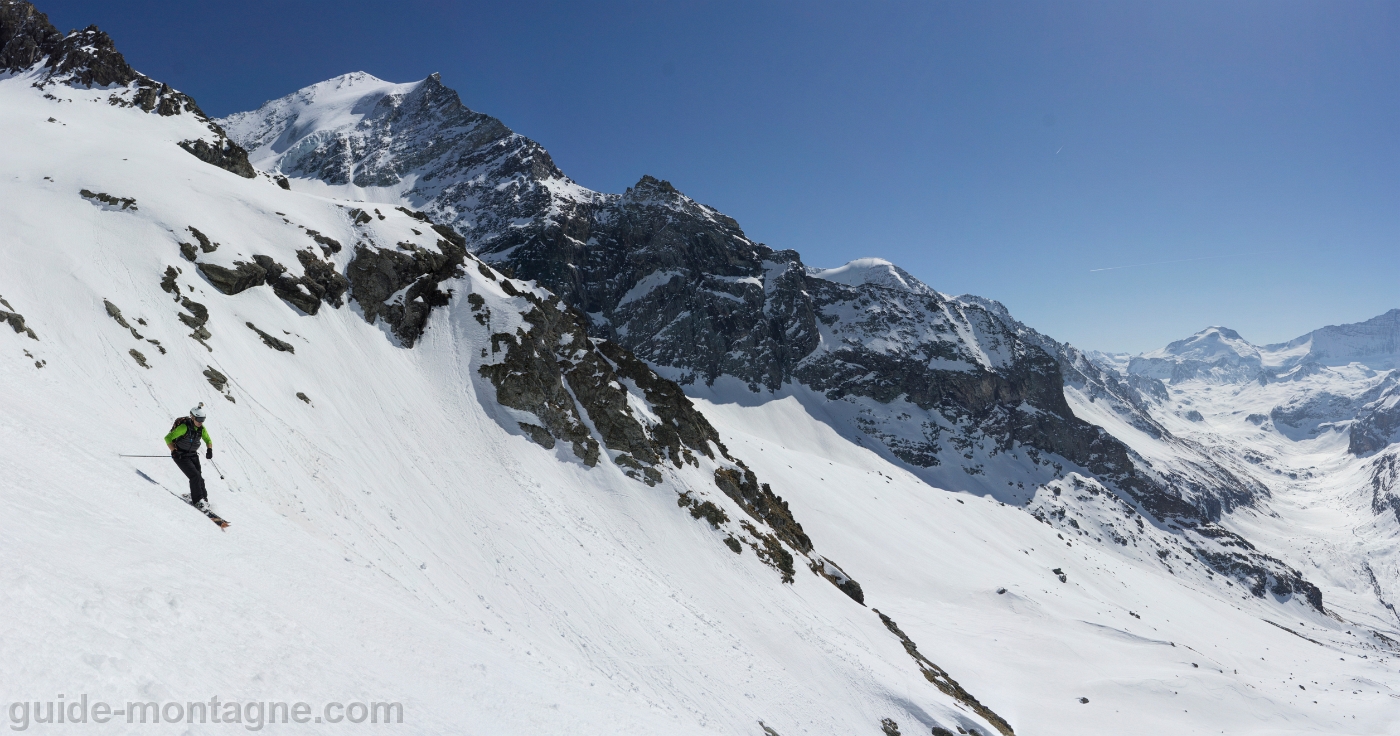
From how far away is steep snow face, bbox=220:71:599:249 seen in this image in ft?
532

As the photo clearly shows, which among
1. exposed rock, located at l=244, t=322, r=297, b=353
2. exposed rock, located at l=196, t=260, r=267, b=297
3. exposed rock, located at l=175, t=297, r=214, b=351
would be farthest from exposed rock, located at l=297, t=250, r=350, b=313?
exposed rock, located at l=175, t=297, r=214, b=351

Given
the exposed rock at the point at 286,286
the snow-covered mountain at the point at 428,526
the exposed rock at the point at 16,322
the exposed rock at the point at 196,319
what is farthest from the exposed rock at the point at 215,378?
the exposed rock at the point at 286,286

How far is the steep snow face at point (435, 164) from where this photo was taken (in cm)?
16225

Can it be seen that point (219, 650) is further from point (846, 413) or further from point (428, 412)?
point (846, 413)

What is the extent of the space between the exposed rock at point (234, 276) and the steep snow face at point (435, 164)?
12882 centimetres

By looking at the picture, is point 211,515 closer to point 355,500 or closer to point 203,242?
point 355,500

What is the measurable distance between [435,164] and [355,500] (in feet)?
607

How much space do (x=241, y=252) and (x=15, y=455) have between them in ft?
86.1

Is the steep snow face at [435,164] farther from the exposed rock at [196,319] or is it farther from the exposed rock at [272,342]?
the exposed rock at [196,319]

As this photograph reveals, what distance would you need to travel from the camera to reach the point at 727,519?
35.8m

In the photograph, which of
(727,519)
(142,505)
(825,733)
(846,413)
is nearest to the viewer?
(142,505)

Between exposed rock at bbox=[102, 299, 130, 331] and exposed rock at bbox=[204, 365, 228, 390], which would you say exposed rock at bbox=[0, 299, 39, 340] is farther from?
exposed rock at bbox=[204, 365, 228, 390]

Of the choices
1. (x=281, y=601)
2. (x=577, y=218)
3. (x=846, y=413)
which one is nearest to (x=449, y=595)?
(x=281, y=601)

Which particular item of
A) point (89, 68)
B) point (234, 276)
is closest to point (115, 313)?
point (234, 276)
